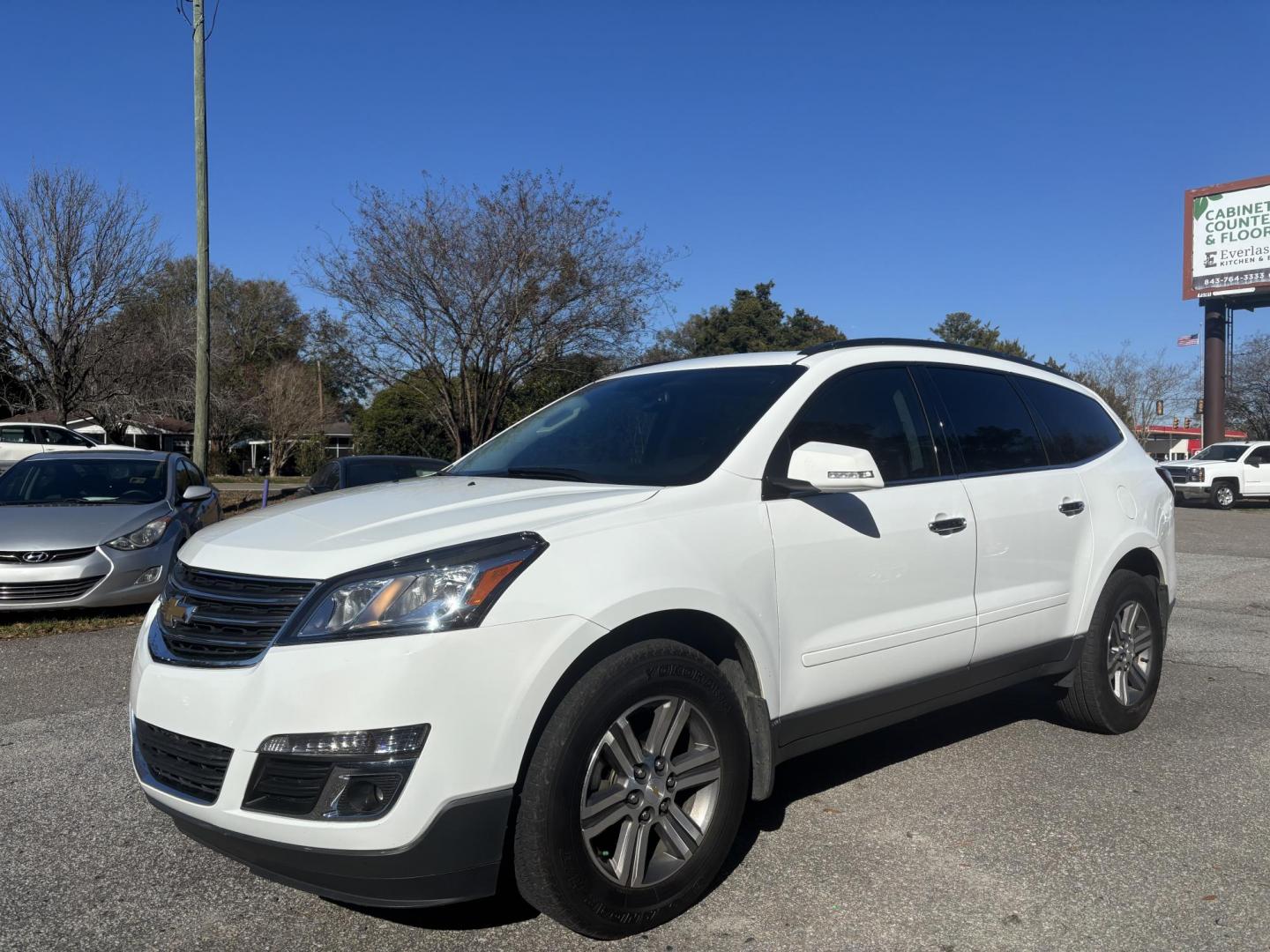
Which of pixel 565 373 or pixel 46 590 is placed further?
pixel 565 373

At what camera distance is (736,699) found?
321cm

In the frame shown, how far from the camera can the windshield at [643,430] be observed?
11.8ft

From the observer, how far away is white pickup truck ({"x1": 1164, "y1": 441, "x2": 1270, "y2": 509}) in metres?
26.3

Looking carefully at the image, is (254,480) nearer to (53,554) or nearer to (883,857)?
(53,554)

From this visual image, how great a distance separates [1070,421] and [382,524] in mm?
3573

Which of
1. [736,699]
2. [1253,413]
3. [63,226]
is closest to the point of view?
[736,699]

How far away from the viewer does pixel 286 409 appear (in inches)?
1962

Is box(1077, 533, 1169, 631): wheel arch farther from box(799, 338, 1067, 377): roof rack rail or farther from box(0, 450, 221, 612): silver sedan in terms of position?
box(0, 450, 221, 612): silver sedan

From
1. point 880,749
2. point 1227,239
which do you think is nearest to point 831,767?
point 880,749

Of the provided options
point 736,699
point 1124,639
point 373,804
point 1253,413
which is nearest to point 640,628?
point 736,699

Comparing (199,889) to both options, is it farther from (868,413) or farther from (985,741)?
(985,741)

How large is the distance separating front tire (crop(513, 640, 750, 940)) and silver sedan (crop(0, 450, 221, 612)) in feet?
20.1

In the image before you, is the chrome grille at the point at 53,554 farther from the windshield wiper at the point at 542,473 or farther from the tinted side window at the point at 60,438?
the tinted side window at the point at 60,438

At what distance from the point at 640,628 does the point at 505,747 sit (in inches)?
22.4
